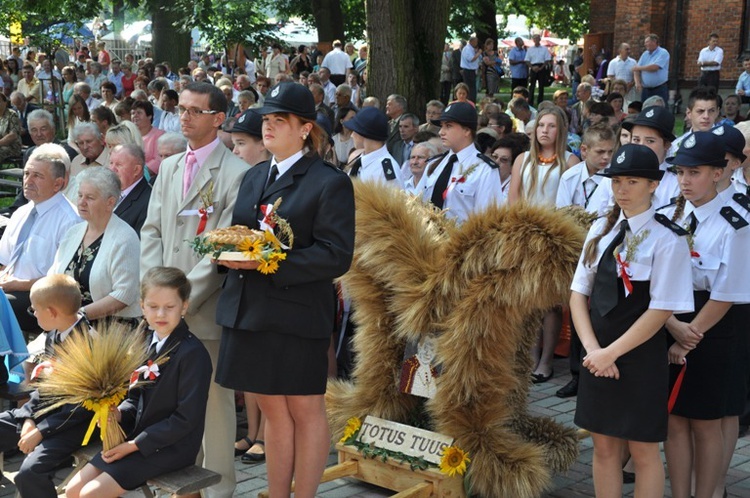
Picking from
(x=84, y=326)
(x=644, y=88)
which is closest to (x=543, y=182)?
(x=84, y=326)

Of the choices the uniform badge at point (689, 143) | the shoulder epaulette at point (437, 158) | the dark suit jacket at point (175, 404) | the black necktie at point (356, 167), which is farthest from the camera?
the black necktie at point (356, 167)

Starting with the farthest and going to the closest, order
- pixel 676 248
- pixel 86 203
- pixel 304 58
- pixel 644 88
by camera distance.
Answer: pixel 304 58
pixel 644 88
pixel 86 203
pixel 676 248

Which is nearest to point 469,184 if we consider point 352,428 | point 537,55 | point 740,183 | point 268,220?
point 740,183

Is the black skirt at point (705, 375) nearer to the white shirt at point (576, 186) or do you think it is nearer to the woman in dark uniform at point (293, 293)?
the woman in dark uniform at point (293, 293)

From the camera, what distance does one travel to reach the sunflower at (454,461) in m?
5.01

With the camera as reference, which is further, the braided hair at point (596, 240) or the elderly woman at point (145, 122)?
the elderly woman at point (145, 122)

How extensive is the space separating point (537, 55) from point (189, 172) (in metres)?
22.7

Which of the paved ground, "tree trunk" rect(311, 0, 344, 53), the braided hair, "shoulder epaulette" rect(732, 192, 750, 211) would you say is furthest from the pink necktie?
"tree trunk" rect(311, 0, 344, 53)

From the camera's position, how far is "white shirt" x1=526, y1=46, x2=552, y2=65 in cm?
2672

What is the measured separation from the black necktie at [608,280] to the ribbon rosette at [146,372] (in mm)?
1975

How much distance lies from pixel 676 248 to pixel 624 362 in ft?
1.75

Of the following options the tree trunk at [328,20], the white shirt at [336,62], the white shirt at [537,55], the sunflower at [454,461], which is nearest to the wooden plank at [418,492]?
the sunflower at [454,461]

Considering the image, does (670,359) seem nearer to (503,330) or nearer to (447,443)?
(503,330)

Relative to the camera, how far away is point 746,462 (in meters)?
5.86
